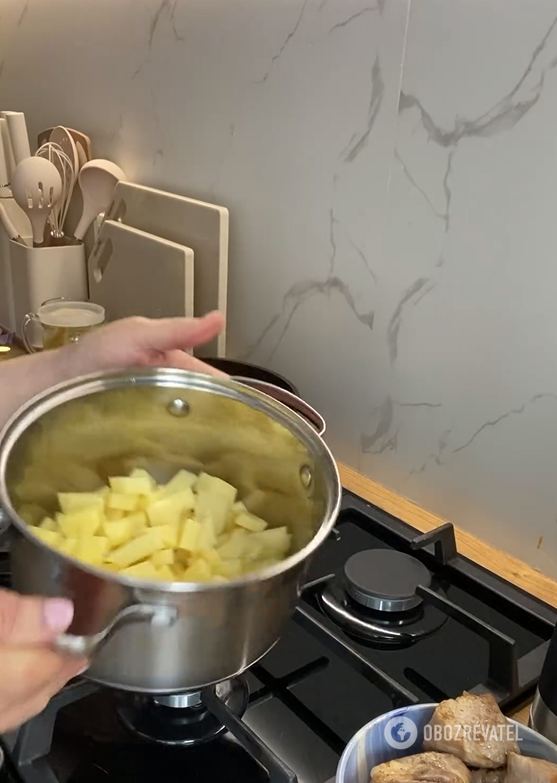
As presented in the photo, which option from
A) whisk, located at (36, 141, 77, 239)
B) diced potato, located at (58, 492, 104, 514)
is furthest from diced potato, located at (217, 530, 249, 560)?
whisk, located at (36, 141, 77, 239)

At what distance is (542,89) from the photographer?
0.64m

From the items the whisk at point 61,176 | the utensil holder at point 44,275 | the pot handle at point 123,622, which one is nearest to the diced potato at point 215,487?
the pot handle at point 123,622

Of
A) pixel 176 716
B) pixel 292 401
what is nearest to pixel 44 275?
pixel 292 401

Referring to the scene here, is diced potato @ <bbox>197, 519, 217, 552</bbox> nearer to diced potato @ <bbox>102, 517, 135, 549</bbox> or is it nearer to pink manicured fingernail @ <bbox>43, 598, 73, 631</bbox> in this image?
diced potato @ <bbox>102, 517, 135, 549</bbox>

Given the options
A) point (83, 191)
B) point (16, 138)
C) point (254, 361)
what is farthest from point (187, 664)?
point (16, 138)

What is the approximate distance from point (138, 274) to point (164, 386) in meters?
0.52

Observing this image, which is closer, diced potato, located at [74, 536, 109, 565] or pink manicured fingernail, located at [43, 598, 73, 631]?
pink manicured fingernail, located at [43, 598, 73, 631]

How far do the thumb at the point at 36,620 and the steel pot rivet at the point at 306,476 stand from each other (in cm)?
21

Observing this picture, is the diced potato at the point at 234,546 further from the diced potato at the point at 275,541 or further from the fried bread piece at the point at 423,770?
the fried bread piece at the point at 423,770

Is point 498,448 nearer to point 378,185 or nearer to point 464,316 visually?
point 464,316

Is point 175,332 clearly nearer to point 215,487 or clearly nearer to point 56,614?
point 215,487

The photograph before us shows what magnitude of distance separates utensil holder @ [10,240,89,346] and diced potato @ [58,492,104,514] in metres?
0.62

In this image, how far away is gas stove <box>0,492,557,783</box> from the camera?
0.51m

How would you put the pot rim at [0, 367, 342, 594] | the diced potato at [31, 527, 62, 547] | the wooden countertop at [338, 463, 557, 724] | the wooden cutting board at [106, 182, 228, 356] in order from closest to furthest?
the pot rim at [0, 367, 342, 594]
the diced potato at [31, 527, 62, 547]
the wooden countertop at [338, 463, 557, 724]
the wooden cutting board at [106, 182, 228, 356]
